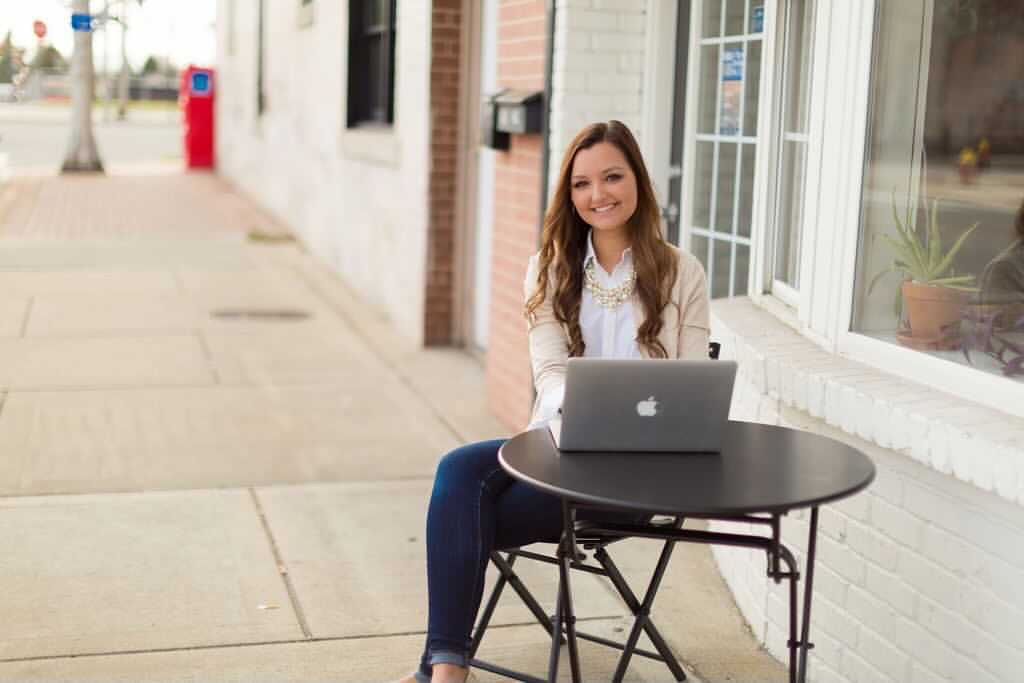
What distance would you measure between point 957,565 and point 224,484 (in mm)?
3418

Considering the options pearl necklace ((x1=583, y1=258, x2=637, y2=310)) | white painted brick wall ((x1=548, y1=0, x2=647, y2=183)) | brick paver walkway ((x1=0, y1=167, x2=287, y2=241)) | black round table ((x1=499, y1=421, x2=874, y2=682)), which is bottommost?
brick paver walkway ((x1=0, y1=167, x2=287, y2=241))

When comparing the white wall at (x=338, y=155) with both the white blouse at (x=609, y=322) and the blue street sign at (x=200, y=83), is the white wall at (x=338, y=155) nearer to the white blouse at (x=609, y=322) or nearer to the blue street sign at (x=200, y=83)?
the blue street sign at (x=200, y=83)

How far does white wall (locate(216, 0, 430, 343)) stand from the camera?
909cm

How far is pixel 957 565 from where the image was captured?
3162 mm

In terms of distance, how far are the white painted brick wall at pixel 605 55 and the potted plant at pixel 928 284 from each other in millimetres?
2174

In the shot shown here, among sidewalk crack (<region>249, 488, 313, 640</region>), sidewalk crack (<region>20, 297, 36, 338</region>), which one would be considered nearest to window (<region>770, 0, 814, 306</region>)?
sidewalk crack (<region>249, 488, 313, 640</region>)

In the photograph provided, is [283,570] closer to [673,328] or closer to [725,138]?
[673,328]

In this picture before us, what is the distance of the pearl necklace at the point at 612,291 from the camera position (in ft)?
11.6

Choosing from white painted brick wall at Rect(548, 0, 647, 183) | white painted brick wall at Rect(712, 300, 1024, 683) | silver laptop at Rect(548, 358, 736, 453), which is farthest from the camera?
white painted brick wall at Rect(548, 0, 647, 183)

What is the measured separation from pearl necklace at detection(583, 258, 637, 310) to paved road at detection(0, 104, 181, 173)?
55.7 ft

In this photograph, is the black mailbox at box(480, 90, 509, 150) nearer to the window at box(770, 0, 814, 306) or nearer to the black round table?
the window at box(770, 0, 814, 306)

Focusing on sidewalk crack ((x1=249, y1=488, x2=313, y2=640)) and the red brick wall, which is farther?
the red brick wall

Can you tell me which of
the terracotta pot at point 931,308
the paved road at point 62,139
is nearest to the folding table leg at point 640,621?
the terracotta pot at point 931,308

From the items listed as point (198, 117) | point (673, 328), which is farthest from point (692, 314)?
point (198, 117)
